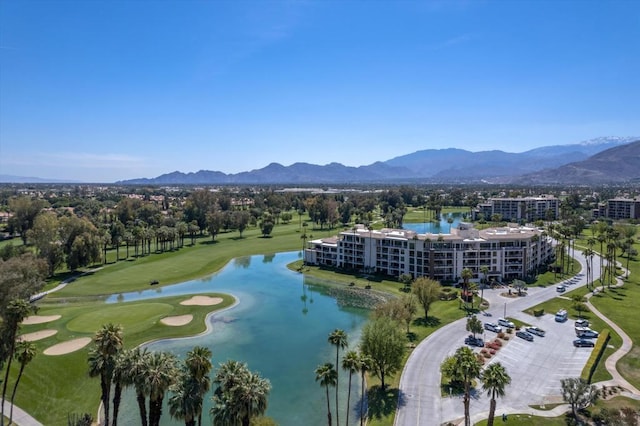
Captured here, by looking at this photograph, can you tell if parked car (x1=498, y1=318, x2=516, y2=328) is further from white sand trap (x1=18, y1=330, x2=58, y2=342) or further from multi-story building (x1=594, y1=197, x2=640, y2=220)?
multi-story building (x1=594, y1=197, x2=640, y2=220)

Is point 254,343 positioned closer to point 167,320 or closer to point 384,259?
point 167,320

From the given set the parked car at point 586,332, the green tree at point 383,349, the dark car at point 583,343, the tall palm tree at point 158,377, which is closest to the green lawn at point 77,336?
the tall palm tree at point 158,377

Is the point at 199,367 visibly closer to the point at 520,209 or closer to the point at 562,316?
the point at 562,316

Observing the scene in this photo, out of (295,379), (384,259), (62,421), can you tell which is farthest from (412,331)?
(62,421)

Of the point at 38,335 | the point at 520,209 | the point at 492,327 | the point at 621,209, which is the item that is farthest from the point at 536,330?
the point at 621,209

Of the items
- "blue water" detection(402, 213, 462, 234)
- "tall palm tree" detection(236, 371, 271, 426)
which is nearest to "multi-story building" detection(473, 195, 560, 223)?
"blue water" detection(402, 213, 462, 234)
